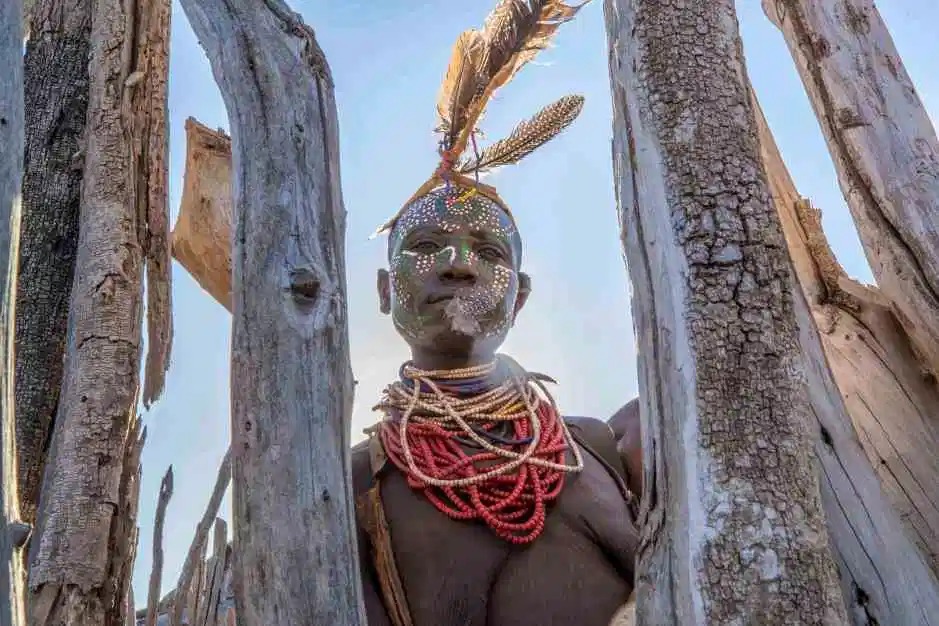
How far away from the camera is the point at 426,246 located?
3207 mm

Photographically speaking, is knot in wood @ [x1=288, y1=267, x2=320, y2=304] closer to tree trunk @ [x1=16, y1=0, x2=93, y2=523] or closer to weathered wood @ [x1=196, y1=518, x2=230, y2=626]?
tree trunk @ [x1=16, y1=0, x2=93, y2=523]

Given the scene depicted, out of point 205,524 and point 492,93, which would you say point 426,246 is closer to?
point 492,93

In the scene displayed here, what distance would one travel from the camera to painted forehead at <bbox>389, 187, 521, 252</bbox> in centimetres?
322

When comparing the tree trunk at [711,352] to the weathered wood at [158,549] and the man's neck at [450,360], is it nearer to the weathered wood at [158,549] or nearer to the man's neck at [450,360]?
the man's neck at [450,360]

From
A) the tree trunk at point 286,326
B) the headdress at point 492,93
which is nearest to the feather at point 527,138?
the headdress at point 492,93

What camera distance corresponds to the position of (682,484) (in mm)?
1781

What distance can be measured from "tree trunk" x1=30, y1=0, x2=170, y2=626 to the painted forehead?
0.77 meters

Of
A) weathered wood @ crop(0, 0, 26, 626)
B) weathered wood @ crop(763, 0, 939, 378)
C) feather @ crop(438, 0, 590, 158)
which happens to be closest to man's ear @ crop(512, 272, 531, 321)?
feather @ crop(438, 0, 590, 158)

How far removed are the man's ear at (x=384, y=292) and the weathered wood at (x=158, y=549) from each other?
0.85 meters

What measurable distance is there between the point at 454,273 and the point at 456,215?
0.68 ft

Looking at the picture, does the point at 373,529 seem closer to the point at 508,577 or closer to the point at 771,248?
the point at 508,577

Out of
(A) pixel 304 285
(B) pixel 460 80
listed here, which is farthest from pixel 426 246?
(A) pixel 304 285

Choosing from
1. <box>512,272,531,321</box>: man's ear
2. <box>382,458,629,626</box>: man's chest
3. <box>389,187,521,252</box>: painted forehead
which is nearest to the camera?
<box>382,458,629,626</box>: man's chest

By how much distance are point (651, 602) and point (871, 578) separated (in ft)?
1.40
